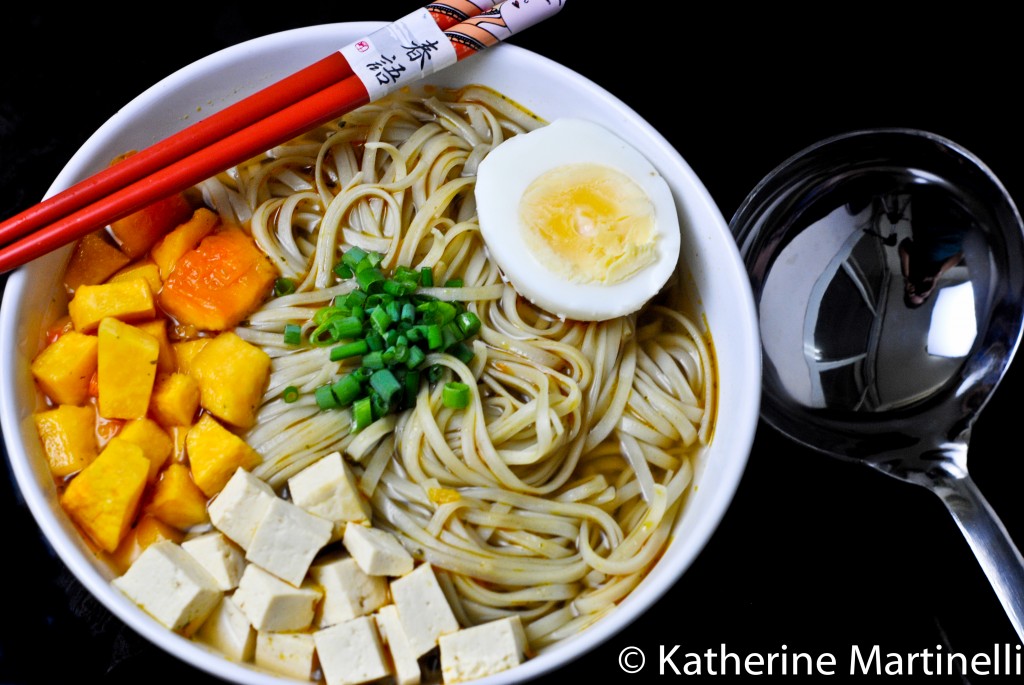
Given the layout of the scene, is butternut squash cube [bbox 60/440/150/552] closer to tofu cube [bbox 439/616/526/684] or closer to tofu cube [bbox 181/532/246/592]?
tofu cube [bbox 181/532/246/592]

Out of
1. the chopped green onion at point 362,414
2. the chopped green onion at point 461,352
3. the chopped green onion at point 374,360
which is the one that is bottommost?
the chopped green onion at point 362,414

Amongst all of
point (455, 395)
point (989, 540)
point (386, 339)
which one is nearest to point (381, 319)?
point (386, 339)

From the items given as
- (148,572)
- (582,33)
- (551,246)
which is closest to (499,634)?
(148,572)

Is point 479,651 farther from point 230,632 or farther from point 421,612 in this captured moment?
point 230,632

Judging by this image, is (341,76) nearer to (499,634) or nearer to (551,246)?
(551,246)

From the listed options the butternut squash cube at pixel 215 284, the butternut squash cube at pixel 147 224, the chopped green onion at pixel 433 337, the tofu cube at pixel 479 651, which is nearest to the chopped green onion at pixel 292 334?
the butternut squash cube at pixel 215 284

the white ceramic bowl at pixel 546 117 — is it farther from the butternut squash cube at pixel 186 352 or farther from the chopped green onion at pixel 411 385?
the chopped green onion at pixel 411 385
